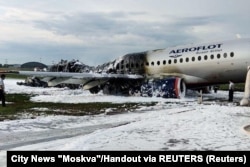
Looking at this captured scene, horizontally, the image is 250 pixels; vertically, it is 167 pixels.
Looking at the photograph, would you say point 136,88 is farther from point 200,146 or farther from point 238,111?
point 200,146

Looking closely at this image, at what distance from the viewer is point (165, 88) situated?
2638cm

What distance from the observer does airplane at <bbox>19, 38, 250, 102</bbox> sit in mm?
→ 25688

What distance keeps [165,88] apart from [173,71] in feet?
7.42

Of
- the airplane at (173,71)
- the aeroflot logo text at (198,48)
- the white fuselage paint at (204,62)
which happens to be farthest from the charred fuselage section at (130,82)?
the aeroflot logo text at (198,48)

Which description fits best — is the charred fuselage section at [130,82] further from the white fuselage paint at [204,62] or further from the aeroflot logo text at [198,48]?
the aeroflot logo text at [198,48]

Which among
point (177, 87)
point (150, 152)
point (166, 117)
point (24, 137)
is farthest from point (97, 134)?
point (177, 87)

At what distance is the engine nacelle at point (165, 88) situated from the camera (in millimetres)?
26078

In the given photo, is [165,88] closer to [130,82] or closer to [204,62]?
[204,62]
